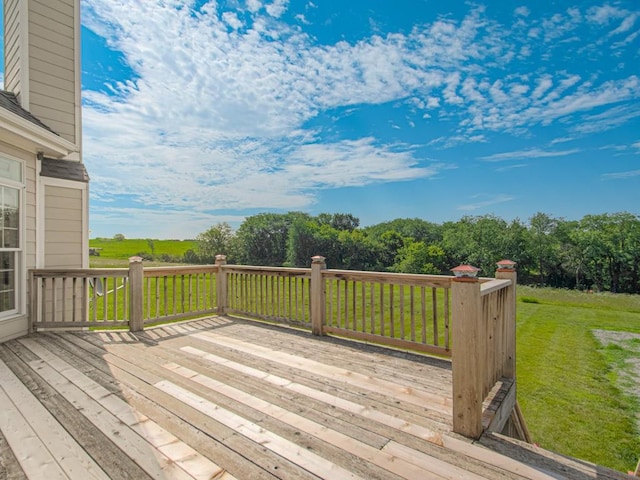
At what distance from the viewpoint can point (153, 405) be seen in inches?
91.8

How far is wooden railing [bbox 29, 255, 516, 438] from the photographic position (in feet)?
6.57

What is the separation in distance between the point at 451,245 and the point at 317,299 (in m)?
39.0

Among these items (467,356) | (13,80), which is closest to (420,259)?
(13,80)

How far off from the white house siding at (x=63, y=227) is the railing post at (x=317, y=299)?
13.4ft

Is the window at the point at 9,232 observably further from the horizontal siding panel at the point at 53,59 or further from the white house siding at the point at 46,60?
the horizontal siding panel at the point at 53,59

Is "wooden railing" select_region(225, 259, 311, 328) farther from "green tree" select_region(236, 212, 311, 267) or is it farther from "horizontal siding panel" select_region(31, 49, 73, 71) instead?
"green tree" select_region(236, 212, 311, 267)

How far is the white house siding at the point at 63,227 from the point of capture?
481 centimetres

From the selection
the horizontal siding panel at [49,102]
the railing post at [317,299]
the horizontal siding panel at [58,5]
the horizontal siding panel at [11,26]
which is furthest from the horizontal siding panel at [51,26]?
the railing post at [317,299]

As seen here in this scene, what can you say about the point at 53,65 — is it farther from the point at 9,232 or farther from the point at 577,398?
the point at 577,398

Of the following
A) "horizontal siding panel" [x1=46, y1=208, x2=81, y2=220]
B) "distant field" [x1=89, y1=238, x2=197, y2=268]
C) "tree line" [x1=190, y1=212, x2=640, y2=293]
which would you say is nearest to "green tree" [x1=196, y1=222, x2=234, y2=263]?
"tree line" [x1=190, y1=212, x2=640, y2=293]

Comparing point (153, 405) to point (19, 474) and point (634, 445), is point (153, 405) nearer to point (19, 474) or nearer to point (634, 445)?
point (19, 474)

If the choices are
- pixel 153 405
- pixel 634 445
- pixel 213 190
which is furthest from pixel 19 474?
pixel 213 190

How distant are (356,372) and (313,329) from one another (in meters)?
1.41

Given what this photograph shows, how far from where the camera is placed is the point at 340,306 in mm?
4176
